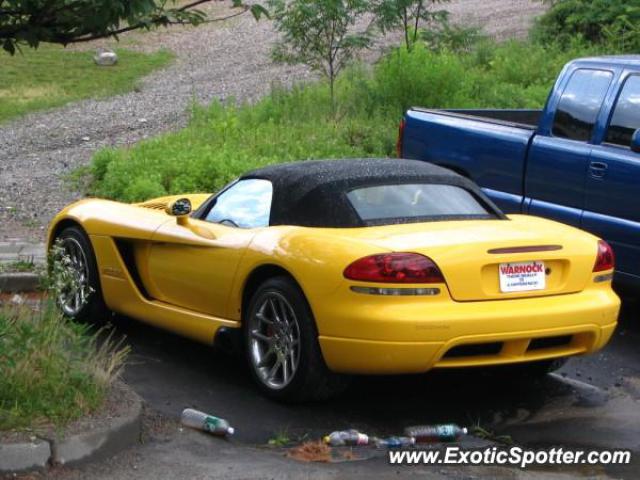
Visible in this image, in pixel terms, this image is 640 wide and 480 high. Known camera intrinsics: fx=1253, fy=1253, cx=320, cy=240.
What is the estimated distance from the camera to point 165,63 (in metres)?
29.7

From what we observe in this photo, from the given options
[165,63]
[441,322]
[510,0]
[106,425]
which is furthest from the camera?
[510,0]

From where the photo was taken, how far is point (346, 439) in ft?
20.3

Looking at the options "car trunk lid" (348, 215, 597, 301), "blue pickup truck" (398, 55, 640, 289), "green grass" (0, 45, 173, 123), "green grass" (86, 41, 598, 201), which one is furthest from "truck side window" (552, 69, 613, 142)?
"green grass" (0, 45, 173, 123)

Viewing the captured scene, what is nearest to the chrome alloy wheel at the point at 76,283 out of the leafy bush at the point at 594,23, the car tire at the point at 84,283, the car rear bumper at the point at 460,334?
the car tire at the point at 84,283

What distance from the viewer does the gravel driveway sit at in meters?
15.1

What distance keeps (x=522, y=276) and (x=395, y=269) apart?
2.43ft

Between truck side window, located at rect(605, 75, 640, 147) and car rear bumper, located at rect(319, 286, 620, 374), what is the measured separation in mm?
2364

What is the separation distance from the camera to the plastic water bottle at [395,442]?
6.17m

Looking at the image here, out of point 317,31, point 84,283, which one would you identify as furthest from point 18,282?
point 317,31

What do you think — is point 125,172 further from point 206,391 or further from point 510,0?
point 510,0

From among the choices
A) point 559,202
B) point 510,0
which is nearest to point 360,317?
point 559,202

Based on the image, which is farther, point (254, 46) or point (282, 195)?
point (254, 46)

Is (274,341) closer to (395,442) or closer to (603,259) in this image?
(395,442)

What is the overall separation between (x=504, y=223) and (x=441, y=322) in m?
1.09
